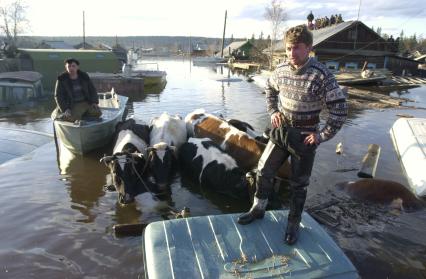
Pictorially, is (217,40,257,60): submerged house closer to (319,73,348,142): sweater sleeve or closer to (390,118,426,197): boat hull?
(390,118,426,197): boat hull

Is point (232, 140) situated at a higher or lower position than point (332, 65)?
lower

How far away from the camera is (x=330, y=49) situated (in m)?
30.9

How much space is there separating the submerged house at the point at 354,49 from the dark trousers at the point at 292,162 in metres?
27.5

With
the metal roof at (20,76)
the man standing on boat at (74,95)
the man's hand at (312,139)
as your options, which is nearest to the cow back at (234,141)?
the man standing on boat at (74,95)

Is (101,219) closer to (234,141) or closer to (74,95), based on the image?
(234,141)

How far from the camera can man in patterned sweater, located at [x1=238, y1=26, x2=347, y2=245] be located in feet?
12.7

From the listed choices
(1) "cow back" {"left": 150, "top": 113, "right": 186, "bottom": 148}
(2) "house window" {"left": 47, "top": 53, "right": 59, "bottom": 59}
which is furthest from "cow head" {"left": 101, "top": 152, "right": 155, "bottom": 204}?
(2) "house window" {"left": 47, "top": 53, "right": 59, "bottom": 59}

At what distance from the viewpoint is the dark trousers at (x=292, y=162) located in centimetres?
408

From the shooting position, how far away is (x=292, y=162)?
435 centimetres

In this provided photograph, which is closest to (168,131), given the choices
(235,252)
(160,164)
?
(160,164)

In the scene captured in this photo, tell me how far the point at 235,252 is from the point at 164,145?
3.93 m

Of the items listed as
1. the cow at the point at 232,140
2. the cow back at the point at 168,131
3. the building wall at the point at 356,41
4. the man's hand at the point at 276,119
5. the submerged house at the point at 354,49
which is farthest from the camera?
the building wall at the point at 356,41

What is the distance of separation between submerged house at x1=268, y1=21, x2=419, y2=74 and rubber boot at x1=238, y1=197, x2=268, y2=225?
27.5 m

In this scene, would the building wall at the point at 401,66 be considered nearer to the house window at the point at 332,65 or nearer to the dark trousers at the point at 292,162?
the house window at the point at 332,65
